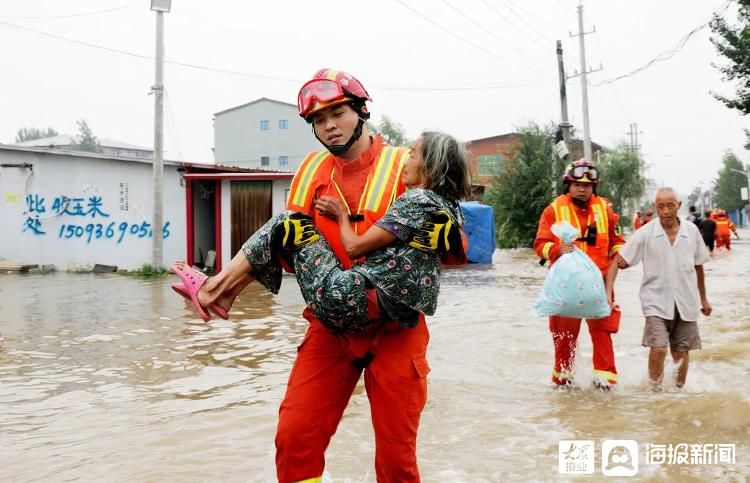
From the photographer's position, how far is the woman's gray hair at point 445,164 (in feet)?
9.39

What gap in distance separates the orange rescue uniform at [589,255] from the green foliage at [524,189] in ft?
88.8

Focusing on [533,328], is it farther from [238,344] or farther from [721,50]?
[721,50]

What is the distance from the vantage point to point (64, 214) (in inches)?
798

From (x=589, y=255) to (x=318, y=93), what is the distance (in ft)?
13.1

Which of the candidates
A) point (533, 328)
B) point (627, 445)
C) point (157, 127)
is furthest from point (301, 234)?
point (157, 127)

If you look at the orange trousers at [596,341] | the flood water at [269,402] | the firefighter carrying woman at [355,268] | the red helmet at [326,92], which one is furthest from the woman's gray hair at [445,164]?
the orange trousers at [596,341]

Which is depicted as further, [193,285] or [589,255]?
[589,255]

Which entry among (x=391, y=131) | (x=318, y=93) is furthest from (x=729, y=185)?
(x=318, y=93)

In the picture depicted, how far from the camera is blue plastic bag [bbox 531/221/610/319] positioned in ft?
18.9

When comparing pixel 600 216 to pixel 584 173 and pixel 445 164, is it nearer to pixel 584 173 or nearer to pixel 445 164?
pixel 584 173

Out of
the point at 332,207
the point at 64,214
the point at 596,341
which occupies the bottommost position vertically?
the point at 596,341

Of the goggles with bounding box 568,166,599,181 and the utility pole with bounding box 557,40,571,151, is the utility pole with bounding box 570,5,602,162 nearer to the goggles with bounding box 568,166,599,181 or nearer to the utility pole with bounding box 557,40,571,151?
the utility pole with bounding box 557,40,571,151

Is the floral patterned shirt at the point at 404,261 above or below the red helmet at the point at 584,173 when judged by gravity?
below

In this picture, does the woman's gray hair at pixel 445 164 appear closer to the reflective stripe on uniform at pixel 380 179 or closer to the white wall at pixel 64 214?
the reflective stripe on uniform at pixel 380 179
